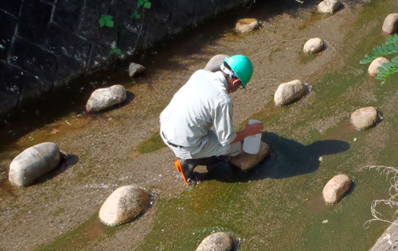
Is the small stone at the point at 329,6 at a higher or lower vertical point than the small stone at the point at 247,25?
higher

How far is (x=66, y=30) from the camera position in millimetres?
5168

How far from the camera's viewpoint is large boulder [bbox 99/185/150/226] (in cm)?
359

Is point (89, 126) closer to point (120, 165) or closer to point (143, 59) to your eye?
point (120, 165)

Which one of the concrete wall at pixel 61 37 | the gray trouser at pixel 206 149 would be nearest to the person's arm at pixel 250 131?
the gray trouser at pixel 206 149

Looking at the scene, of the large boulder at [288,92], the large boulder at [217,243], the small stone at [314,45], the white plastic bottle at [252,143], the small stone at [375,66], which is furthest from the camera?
the small stone at [314,45]

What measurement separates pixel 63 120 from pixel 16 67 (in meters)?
0.87

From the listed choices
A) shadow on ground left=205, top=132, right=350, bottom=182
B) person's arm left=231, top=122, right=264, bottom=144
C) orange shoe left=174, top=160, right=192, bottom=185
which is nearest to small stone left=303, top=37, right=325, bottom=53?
shadow on ground left=205, top=132, right=350, bottom=182

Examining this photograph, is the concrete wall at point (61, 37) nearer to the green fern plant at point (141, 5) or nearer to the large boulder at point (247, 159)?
the green fern plant at point (141, 5)

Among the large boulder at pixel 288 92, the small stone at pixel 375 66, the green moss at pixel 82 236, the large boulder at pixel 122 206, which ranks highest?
the small stone at pixel 375 66

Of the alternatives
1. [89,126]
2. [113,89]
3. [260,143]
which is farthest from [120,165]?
[260,143]

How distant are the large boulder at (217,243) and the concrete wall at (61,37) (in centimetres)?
293

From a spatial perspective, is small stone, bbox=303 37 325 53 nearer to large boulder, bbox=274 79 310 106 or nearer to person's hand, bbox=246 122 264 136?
large boulder, bbox=274 79 310 106

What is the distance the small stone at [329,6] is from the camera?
5.95 meters

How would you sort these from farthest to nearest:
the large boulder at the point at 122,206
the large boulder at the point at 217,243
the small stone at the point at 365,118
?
the small stone at the point at 365,118 → the large boulder at the point at 122,206 → the large boulder at the point at 217,243
